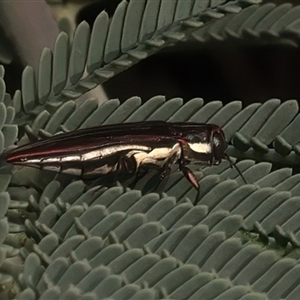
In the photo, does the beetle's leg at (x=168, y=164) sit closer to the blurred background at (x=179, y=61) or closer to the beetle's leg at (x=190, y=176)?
the beetle's leg at (x=190, y=176)

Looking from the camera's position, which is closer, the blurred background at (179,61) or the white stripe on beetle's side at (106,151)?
the white stripe on beetle's side at (106,151)

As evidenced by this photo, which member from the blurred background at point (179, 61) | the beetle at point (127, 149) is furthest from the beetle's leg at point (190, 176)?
the blurred background at point (179, 61)

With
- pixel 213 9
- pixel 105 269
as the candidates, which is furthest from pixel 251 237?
pixel 213 9

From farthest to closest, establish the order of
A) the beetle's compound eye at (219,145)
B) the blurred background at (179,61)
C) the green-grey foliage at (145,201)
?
1. the blurred background at (179,61)
2. the beetle's compound eye at (219,145)
3. the green-grey foliage at (145,201)

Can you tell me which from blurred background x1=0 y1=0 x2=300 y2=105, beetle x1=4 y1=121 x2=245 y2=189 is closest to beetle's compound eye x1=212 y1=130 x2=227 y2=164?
beetle x1=4 y1=121 x2=245 y2=189

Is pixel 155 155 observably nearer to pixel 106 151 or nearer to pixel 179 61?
Answer: pixel 106 151

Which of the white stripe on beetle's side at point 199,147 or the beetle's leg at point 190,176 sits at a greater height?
the white stripe on beetle's side at point 199,147

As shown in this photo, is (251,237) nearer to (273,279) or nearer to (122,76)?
(273,279)

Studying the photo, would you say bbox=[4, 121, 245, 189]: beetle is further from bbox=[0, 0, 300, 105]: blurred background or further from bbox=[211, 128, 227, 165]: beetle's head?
bbox=[0, 0, 300, 105]: blurred background

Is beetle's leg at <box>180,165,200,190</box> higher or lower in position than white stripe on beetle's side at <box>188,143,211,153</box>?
lower
